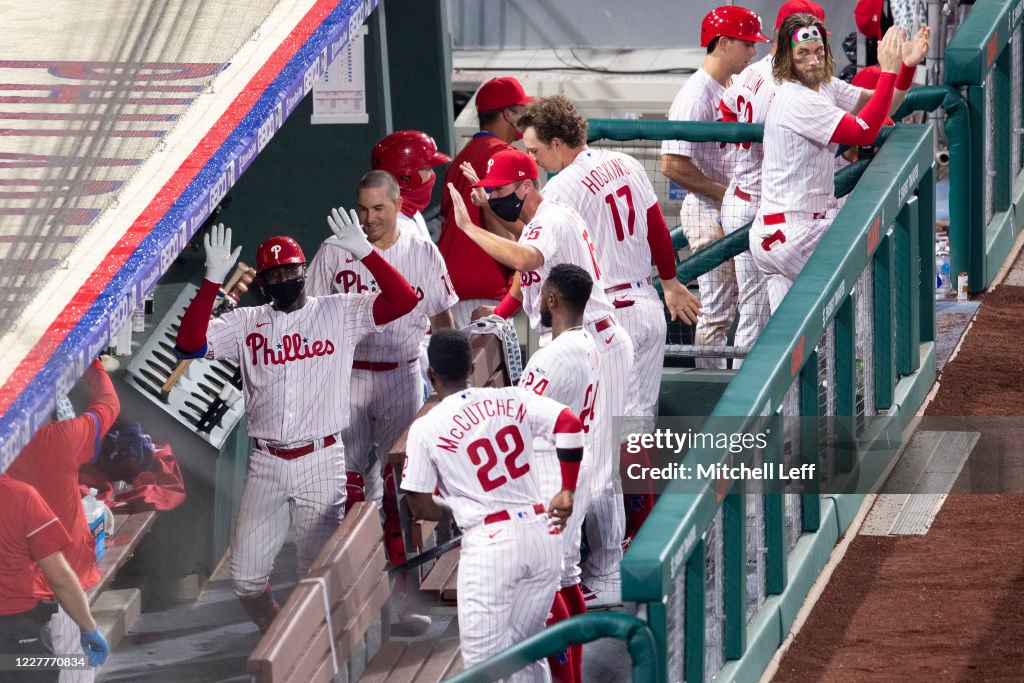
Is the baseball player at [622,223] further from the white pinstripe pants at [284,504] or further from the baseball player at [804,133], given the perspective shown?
the white pinstripe pants at [284,504]

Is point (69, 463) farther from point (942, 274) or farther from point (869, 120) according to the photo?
point (942, 274)

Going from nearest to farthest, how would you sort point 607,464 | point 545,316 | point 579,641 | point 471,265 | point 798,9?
point 579,641 → point 545,316 → point 607,464 → point 798,9 → point 471,265

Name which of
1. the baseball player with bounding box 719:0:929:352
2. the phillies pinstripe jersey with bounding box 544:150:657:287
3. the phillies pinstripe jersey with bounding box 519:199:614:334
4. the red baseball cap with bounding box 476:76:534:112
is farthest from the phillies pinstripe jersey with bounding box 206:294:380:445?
the baseball player with bounding box 719:0:929:352

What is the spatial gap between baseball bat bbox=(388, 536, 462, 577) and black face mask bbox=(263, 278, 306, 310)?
1127 mm

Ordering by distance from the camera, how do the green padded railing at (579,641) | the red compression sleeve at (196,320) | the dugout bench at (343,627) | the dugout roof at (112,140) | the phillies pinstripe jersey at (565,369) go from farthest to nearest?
the red compression sleeve at (196,320) → the phillies pinstripe jersey at (565,369) → the dugout roof at (112,140) → the dugout bench at (343,627) → the green padded railing at (579,641)

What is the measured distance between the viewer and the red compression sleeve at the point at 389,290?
20.2 ft

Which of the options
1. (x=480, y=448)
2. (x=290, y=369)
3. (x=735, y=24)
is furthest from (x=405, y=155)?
(x=480, y=448)

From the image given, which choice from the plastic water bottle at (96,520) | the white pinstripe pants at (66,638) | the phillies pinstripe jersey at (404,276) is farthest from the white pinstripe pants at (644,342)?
the plastic water bottle at (96,520)

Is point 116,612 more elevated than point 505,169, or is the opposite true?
point 505,169

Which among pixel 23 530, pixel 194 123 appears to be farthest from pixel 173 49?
pixel 23 530

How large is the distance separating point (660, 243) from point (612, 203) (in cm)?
28

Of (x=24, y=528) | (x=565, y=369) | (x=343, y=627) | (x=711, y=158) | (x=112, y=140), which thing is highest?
(x=112, y=140)

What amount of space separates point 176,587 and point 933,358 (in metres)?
3.97

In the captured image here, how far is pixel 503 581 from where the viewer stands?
5.25 metres
